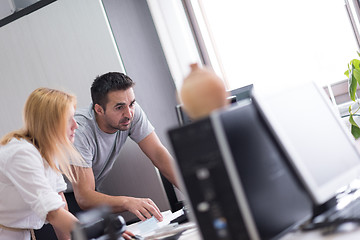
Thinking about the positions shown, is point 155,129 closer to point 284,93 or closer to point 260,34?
point 260,34

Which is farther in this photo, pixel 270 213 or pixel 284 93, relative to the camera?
pixel 284 93

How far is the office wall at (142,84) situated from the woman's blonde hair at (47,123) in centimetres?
102

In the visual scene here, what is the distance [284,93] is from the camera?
1360mm

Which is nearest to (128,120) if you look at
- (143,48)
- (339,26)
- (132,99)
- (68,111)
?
(132,99)

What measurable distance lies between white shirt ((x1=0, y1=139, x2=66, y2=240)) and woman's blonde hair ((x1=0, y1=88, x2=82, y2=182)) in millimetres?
53

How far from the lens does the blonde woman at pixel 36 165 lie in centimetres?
196

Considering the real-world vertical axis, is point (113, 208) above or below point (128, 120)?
below

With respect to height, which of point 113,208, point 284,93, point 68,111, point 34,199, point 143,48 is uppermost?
point 143,48

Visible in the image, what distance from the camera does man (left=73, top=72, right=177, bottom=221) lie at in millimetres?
2961

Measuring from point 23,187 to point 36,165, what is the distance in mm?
97

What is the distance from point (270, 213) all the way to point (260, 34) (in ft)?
9.34

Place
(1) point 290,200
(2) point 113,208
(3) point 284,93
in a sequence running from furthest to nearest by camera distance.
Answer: (2) point 113,208
(3) point 284,93
(1) point 290,200

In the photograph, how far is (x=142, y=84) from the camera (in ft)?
11.2

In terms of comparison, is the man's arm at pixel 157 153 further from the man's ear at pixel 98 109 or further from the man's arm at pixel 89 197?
the man's arm at pixel 89 197
